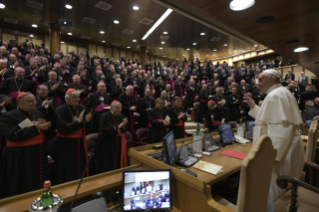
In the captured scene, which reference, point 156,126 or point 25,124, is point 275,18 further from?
point 25,124

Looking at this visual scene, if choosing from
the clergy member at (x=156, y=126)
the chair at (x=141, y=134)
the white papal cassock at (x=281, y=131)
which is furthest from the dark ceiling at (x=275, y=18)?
the chair at (x=141, y=134)

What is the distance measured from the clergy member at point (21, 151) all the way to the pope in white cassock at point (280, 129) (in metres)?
2.91

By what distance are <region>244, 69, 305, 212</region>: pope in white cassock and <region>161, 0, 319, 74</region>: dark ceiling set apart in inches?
27.9

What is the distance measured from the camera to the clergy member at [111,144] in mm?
3631

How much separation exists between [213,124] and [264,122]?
11.5 feet

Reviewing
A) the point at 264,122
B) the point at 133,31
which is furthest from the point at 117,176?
the point at 133,31

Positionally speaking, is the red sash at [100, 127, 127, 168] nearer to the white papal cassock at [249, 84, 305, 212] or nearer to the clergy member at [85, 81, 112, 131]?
the clergy member at [85, 81, 112, 131]

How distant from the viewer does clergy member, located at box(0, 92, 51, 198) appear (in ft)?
8.48

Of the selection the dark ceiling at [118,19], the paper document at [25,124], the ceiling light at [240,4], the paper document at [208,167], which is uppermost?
the dark ceiling at [118,19]

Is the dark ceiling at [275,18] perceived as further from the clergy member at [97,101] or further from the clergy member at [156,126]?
the clergy member at [97,101]

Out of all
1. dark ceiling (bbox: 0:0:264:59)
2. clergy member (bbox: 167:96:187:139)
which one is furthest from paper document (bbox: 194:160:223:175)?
dark ceiling (bbox: 0:0:264:59)

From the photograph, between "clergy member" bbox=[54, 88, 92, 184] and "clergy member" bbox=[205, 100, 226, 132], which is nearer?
"clergy member" bbox=[54, 88, 92, 184]

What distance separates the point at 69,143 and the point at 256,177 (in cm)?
302

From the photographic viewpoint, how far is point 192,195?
1.53m
